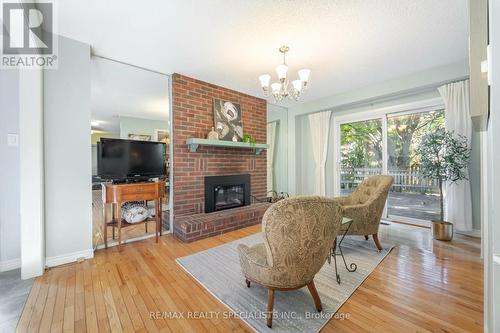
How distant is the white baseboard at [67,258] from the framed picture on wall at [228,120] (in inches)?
97.3

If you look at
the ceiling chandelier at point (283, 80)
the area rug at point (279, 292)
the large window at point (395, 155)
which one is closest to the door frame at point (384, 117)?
the large window at point (395, 155)

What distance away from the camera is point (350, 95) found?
395 centimetres

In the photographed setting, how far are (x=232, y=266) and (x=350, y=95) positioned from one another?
12.2ft

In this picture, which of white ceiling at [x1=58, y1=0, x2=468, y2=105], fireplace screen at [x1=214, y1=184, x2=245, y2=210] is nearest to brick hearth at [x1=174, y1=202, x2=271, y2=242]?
fireplace screen at [x1=214, y1=184, x2=245, y2=210]

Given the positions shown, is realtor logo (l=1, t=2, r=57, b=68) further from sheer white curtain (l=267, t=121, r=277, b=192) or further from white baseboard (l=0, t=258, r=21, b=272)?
sheer white curtain (l=267, t=121, r=277, b=192)

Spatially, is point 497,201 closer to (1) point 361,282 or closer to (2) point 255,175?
(1) point 361,282

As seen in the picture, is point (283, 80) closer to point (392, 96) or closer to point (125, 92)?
point (392, 96)

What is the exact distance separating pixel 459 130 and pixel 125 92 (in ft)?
18.2

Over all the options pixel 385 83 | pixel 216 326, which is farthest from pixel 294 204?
pixel 385 83

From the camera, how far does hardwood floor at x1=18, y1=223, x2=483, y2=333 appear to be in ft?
4.53

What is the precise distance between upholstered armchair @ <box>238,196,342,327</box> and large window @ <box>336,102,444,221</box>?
3218 mm

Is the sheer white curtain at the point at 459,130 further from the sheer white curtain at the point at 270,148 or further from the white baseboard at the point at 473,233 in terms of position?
the sheer white curtain at the point at 270,148

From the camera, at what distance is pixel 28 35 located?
190 centimetres

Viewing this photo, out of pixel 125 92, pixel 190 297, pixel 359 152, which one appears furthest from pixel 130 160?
pixel 359 152
